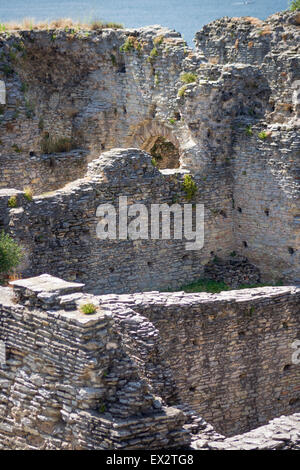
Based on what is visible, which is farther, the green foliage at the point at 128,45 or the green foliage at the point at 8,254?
the green foliage at the point at 128,45

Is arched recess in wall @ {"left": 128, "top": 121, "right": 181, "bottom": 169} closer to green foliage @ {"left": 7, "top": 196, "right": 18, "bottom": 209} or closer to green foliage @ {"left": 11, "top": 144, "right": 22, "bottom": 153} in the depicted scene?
green foliage @ {"left": 11, "top": 144, "right": 22, "bottom": 153}

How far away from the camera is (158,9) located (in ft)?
332

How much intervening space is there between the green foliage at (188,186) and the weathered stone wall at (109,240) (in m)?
0.09

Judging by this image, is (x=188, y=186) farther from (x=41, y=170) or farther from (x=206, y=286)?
(x=41, y=170)

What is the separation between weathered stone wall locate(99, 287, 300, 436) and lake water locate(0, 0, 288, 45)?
2177 inches

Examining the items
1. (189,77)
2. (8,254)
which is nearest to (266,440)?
(8,254)

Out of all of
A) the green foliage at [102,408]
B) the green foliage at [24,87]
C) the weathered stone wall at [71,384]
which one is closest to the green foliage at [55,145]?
the green foliage at [24,87]

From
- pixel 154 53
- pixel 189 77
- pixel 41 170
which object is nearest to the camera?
pixel 189 77

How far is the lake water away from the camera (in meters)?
79.2

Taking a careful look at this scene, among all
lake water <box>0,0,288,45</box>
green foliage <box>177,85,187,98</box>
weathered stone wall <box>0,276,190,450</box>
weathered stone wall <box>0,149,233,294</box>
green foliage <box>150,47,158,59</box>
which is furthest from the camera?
lake water <box>0,0,288,45</box>

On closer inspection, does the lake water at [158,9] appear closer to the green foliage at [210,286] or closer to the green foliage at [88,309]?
the green foliage at [210,286]

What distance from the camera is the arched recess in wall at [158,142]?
2414 centimetres

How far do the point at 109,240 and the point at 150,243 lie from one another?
1004mm

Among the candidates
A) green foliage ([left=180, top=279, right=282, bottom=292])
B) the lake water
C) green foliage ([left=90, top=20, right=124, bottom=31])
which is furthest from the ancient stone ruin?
the lake water
